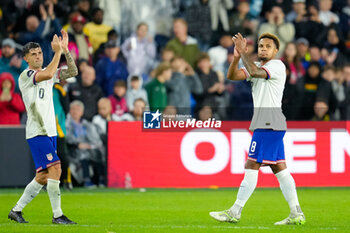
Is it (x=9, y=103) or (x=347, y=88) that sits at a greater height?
(x=347, y=88)

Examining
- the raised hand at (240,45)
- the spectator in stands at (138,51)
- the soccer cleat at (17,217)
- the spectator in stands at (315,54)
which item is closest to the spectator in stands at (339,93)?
the spectator in stands at (315,54)

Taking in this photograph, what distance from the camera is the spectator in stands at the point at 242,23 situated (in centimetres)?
1972

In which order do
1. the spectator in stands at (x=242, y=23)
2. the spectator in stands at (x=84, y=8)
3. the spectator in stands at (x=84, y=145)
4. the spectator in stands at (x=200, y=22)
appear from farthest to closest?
the spectator in stands at (x=242, y=23) < the spectator in stands at (x=200, y=22) < the spectator in stands at (x=84, y=8) < the spectator in stands at (x=84, y=145)

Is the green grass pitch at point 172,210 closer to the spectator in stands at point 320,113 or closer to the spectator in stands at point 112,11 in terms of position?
the spectator in stands at point 320,113

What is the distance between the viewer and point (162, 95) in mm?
17078

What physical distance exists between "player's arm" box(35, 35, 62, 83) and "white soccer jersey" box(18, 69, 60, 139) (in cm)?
19

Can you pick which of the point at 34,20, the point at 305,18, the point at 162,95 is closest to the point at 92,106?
the point at 162,95

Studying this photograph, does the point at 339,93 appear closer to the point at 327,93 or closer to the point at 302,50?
the point at 327,93

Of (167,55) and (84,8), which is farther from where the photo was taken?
(84,8)

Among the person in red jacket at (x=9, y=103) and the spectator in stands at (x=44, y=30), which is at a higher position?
the spectator in stands at (x=44, y=30)

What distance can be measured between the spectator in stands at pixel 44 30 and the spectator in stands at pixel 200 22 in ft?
10.4

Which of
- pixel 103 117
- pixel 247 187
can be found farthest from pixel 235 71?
pixel 103 117

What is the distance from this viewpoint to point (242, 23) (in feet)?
65.1

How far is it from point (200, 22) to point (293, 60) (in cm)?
234
